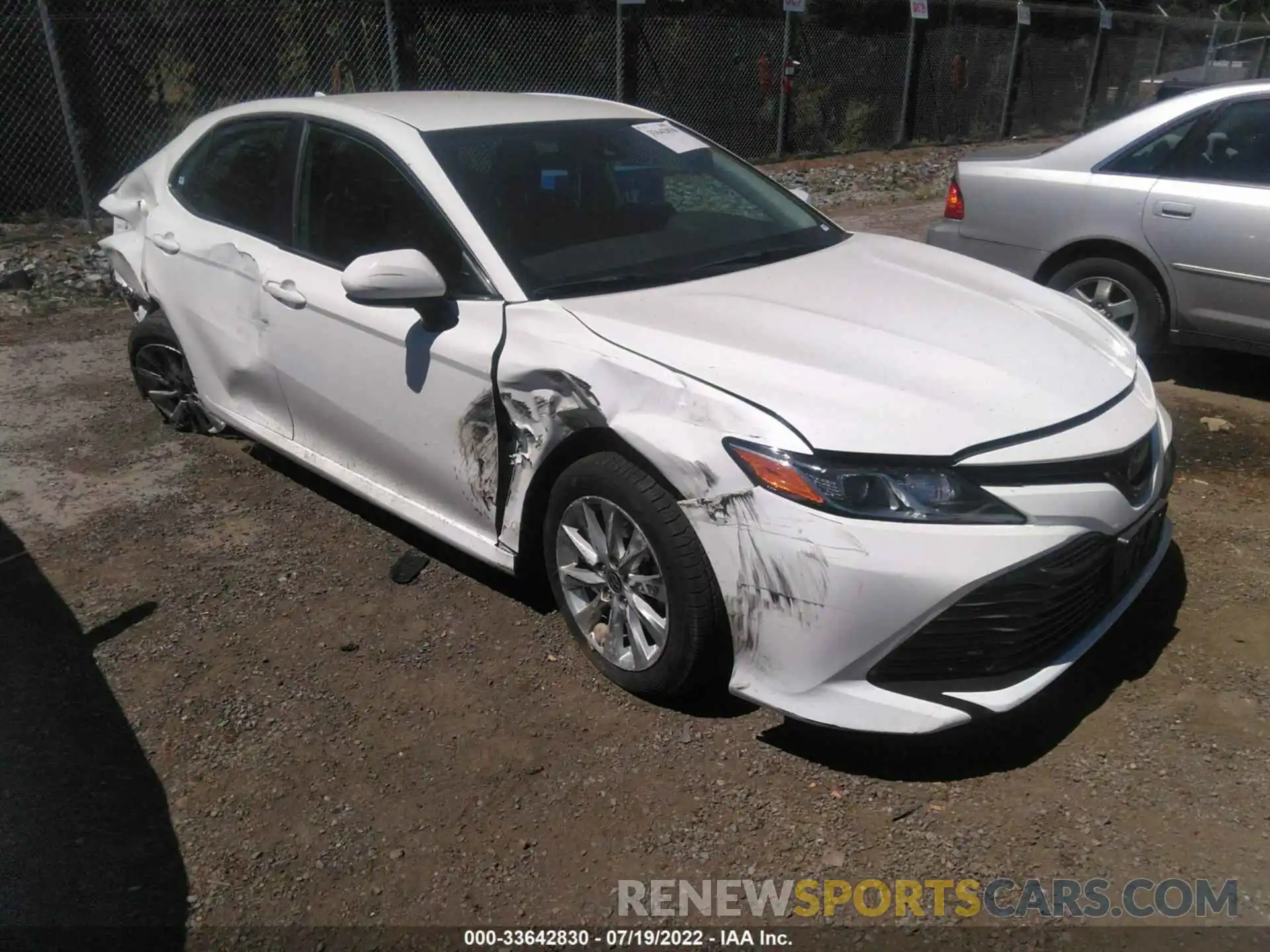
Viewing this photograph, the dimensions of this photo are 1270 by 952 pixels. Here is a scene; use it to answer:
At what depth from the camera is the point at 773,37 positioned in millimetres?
14375

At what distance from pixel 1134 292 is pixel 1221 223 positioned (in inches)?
20.6

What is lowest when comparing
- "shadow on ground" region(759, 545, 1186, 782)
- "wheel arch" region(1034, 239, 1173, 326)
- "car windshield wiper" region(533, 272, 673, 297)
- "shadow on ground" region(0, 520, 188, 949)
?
"shadow on ground" region(0, 520, 188, 949)

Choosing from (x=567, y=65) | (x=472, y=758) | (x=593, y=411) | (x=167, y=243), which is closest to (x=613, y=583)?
(x=593, y=411)

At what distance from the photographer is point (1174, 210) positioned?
538cm

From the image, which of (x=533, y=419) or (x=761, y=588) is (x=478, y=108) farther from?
(x=761, y=588)

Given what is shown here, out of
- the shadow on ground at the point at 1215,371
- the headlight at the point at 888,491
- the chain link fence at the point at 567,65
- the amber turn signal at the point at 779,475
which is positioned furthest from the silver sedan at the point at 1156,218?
the chain link fence at the point at 567,65

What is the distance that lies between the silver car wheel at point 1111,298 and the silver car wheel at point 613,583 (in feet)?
12.0

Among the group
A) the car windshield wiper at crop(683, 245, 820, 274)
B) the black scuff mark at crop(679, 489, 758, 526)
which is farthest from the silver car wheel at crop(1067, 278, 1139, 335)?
the black scuff mark at crop(679, 489, 758, 526)

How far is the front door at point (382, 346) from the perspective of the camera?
3361 mm

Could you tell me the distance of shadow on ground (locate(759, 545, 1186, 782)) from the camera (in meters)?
2.94

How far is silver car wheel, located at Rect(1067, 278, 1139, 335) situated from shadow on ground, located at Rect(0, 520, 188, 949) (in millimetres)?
4900

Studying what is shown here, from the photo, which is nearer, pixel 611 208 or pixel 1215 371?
pixel 611 208

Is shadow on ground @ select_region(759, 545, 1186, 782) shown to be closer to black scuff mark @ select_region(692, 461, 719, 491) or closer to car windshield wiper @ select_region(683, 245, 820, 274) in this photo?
black scuff mark @ select_region(692, 461, 719, 491)

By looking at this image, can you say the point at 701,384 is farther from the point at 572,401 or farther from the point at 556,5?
the point at 556,5
